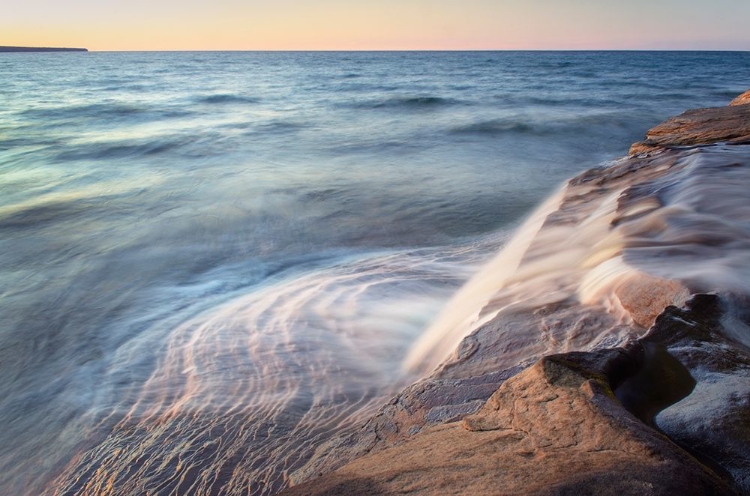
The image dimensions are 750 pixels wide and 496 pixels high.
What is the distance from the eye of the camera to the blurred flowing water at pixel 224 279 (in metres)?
2.58

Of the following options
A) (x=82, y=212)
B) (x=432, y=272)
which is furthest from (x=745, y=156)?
(x=82, y=212)

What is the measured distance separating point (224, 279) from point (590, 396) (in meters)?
→ 4.06

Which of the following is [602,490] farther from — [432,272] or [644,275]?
[432,272]

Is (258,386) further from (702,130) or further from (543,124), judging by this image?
(543,124)

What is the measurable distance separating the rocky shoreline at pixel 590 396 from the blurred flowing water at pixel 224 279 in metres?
0.62

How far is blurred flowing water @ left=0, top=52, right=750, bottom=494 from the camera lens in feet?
8.47

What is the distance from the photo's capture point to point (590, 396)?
159cm

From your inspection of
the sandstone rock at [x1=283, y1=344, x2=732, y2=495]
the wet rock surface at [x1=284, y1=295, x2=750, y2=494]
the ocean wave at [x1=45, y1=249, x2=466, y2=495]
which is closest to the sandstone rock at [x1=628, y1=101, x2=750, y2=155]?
the ocean wave at [x1=45, y1=249, x2=466, y2=495]

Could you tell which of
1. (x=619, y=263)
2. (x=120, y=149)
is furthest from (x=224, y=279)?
(x=120, y=149)

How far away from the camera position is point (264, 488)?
209cm

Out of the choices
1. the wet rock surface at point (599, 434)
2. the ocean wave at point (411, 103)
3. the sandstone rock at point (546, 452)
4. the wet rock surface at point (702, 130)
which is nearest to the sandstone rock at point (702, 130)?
the wet rock surface at point (702, 130)

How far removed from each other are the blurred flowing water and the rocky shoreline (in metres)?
0.62

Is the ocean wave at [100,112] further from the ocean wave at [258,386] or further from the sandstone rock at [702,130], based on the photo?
the ocean wave at [258,386]

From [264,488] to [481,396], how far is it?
2.99 ft
